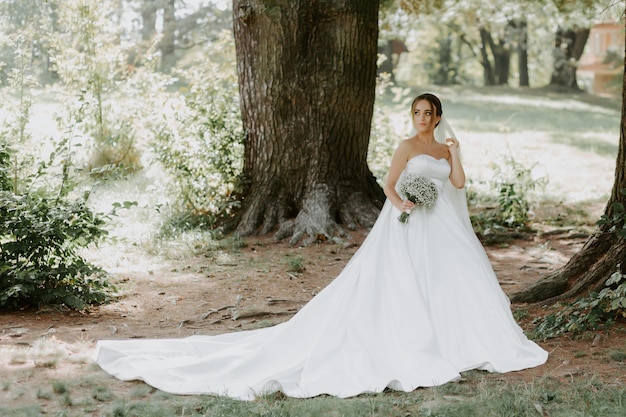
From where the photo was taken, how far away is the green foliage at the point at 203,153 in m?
10.0

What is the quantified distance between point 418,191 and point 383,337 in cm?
110

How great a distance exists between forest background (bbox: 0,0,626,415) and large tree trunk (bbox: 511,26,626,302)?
19 centimetres

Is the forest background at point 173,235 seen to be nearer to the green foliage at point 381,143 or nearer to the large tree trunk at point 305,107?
the green foliage at point 381,143

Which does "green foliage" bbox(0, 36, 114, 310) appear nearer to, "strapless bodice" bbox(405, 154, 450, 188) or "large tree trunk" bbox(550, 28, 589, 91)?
"strapless bodice" bbox(405, 154, 450, 188)

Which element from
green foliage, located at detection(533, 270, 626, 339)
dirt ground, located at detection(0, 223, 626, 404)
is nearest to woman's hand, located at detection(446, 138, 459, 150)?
green foliage, located at detection(533, 270, 626, 339)

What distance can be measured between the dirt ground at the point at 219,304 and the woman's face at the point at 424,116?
5.87 feet

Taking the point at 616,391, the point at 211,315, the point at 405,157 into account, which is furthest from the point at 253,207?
the point at 616,391

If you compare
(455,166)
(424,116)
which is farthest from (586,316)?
(424,116)

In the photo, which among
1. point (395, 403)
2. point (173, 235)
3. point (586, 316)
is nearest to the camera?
point (395, 403)

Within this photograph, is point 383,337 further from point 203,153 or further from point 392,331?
Result: point 203,153

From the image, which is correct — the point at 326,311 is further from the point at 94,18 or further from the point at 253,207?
the point at 94,18

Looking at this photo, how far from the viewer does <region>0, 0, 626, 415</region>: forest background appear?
4629 mm

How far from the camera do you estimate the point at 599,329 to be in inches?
223

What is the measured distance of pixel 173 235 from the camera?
9.62 m
